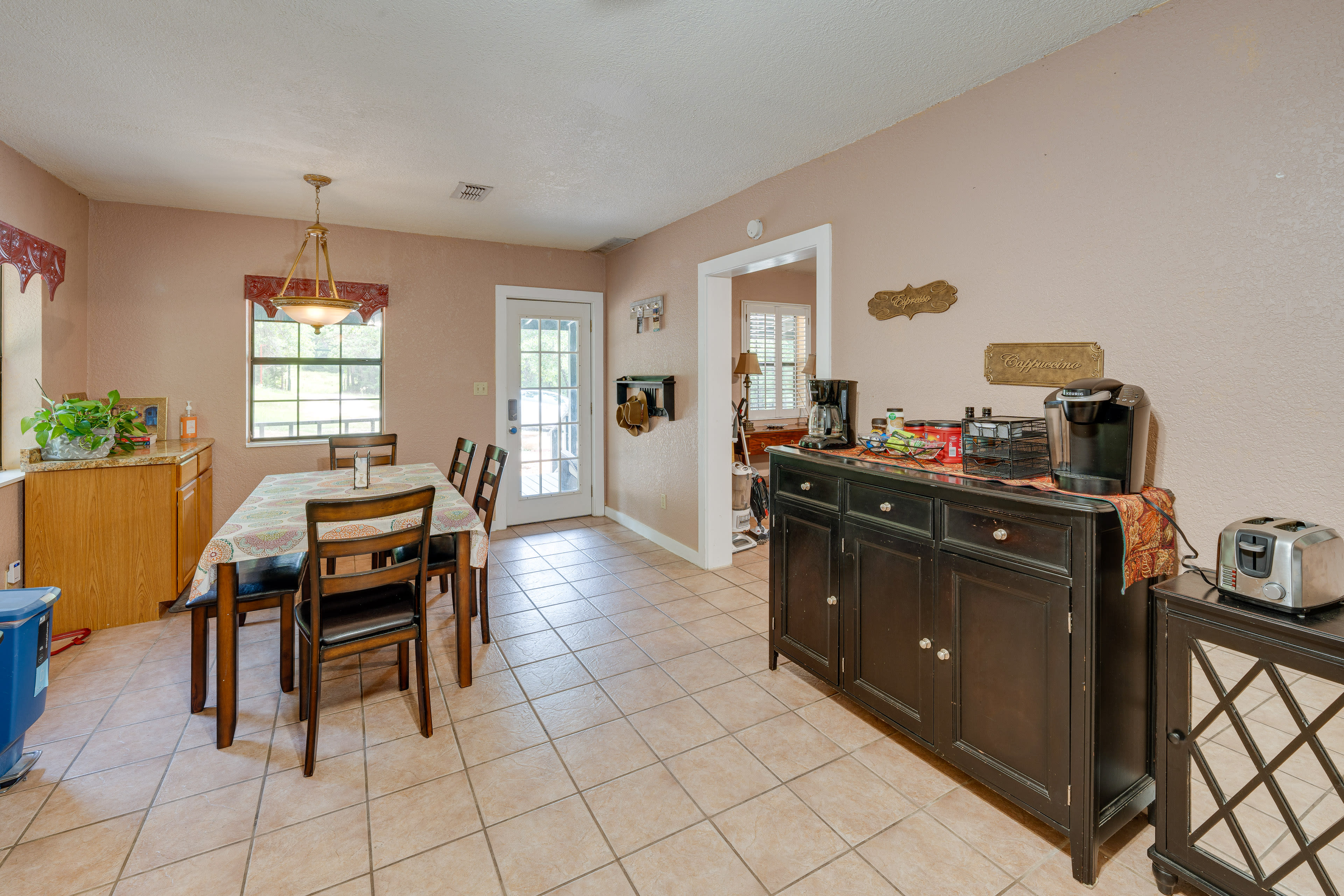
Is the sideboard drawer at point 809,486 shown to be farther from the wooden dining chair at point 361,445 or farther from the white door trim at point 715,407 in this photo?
the wooden dining chair at point 361,445

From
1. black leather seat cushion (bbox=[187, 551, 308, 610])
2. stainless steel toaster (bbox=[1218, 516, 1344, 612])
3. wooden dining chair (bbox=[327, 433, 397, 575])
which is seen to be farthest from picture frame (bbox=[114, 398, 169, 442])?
stainless steel toaster (bbox=[1218, 516, 1344, 612])

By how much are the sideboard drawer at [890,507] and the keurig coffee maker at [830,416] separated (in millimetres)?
394

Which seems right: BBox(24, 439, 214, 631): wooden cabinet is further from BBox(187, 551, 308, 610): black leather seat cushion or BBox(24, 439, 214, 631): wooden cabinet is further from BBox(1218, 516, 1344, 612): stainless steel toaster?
BBox(1218, 516, 1344, 612): stainless steel toaster

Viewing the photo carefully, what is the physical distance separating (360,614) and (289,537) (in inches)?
15.5

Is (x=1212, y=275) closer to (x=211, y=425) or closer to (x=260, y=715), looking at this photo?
(x=260, y=715)

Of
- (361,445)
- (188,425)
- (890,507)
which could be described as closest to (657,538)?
(361,445)

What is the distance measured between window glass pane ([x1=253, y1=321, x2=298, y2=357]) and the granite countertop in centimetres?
106

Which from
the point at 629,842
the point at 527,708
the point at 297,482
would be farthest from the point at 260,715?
the point at 629,842

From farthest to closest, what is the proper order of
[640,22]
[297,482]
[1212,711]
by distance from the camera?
[297,482]
[640,22]
[1212,711]

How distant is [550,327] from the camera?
18.1 ft

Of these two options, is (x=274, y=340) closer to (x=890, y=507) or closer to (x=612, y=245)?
(x=612, y=245)

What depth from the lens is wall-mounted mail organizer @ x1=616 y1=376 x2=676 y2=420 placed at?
4590 mm

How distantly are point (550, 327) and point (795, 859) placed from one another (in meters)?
4.66

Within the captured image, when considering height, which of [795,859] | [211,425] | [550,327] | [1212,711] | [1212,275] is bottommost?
[795,859]
